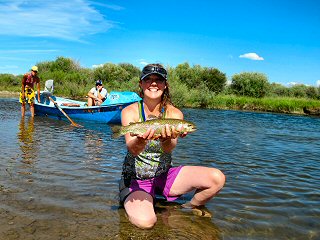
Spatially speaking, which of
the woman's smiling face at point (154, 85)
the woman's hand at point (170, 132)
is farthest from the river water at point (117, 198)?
the woman's smiling face at point (154, 85)

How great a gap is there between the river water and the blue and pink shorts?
0.84ft

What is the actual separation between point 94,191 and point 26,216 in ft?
4.72

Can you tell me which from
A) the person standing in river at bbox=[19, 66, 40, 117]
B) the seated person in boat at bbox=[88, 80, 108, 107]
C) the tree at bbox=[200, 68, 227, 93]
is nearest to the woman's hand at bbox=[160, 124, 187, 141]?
the seated person in boat at bbox=[88, 80, 108, 107]

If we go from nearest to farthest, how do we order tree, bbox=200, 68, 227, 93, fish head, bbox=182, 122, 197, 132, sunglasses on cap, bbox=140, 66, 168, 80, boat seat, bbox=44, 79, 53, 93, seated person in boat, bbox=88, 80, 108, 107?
fish head, bbox=182, 122, 197, 132
sunglasses on cap, bbox=140, 66, 168, 80
seated person in boat, bbox=88, 80, 108, 107
boat seat, bbox=44, 79, 53, 93
tree, bbox=200, 68, 227, 93

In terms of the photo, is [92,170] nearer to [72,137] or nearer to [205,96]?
[72,137]

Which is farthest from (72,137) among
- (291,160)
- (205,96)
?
(205,96)

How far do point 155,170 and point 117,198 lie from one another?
3.23 feet

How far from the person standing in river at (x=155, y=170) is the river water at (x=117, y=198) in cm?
29

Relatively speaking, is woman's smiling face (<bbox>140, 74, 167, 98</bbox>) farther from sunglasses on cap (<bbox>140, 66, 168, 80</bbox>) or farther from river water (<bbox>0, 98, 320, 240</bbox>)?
river water (<bbox>0, 98, 320, 240</bbox>)

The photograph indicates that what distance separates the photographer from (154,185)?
4.82m

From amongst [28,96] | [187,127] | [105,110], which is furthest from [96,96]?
[187,127]

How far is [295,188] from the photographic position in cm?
643

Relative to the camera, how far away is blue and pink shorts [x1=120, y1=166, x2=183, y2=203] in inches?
185

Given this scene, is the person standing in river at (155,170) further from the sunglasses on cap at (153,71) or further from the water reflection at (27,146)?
the water reflection at (27,146)
